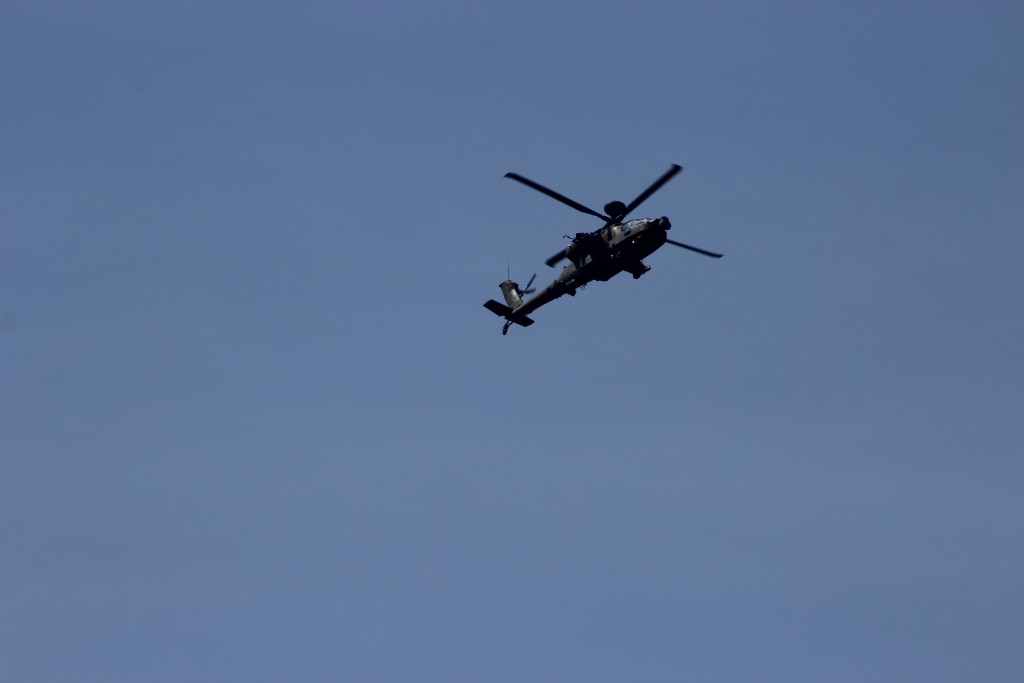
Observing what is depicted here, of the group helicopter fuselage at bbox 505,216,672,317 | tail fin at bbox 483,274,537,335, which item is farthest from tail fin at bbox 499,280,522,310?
helicopter fuselage at bbox 505,216,672,317

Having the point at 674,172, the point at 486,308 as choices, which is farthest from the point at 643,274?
the point at 486,308

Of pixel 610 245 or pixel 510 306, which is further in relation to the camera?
pixel 510 306

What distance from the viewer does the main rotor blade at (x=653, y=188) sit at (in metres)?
61.2

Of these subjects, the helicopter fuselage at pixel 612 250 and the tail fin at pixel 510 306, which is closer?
the helicopter fuselage at pixel 612 250

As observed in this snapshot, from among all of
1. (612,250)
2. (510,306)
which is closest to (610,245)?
(612,250)

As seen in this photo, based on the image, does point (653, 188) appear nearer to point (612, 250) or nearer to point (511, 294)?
point (612, 250)

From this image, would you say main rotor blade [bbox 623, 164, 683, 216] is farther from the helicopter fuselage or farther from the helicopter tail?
the helicopter tail

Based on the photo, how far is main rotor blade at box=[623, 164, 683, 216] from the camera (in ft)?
201

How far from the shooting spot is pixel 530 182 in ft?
207

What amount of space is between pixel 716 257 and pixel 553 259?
8365mm

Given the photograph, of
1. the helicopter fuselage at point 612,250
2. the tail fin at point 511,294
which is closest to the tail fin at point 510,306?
the tail fin at point 511,294

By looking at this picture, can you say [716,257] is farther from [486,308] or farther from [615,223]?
[486,308]

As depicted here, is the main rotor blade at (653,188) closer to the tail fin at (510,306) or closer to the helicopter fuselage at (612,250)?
the helicopter fuselage at (612,250)

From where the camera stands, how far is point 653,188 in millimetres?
62750
